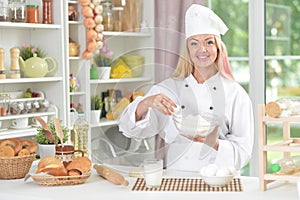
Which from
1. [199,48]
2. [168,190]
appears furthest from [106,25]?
[168,190]

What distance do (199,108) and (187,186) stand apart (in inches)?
19.7

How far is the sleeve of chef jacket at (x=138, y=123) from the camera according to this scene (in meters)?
2.56

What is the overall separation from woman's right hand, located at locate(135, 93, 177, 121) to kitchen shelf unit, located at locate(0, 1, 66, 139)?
147cm

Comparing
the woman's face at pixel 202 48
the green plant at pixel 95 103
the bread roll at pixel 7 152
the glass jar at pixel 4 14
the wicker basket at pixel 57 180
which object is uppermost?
the glass jar at pixel 4 14

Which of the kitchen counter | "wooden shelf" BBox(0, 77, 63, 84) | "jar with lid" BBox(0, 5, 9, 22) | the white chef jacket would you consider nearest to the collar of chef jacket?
the white chef jacket

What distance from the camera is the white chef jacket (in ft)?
8.52

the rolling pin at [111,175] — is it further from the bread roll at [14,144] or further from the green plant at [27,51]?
the green plant at [27,51]

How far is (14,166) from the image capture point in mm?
2490

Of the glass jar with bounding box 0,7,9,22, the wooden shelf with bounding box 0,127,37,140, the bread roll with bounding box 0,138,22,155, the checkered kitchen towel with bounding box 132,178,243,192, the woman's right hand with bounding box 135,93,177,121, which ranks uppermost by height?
the glass jar with bounding box 0,7,9,22

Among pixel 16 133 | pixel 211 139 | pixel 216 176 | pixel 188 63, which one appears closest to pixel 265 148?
pixel 216 176

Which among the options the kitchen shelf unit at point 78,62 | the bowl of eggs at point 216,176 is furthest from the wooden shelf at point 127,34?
the bowl of eggs at point 216,176

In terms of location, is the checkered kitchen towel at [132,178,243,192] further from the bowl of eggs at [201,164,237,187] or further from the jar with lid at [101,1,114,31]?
the jar with lid at [101,1,114,31]

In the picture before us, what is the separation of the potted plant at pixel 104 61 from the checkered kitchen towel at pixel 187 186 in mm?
1775

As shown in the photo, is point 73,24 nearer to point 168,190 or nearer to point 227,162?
point 227,162
